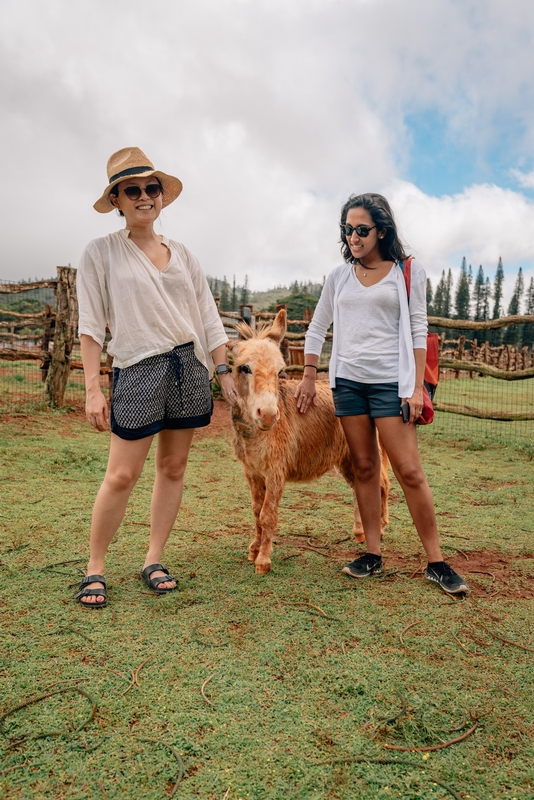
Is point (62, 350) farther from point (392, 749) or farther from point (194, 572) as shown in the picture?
point (392, 749)

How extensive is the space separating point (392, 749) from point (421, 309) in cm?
229

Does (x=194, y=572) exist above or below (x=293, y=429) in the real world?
below

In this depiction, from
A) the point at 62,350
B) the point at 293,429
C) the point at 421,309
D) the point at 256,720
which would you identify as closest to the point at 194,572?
the point at 293,429

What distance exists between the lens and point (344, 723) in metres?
2.11

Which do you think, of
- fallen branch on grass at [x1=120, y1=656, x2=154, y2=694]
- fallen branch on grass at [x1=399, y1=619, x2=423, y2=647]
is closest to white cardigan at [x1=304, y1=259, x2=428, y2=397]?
fallen branch on grass at [x1=399, y1=619, x2=423, y2=647]

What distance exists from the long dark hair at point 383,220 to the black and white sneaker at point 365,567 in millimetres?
1947

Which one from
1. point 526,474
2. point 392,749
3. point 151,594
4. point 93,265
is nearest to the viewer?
point 392,749

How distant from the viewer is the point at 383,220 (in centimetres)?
326

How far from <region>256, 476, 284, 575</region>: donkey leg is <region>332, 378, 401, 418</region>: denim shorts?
765 mm

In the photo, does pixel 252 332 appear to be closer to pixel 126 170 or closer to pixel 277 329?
pixel 277 329

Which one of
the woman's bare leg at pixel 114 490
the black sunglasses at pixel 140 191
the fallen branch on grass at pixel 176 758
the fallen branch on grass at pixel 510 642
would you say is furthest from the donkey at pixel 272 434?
the fallen branch on grass at pixel 176 758

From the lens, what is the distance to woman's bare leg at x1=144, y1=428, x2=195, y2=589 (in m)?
3.34

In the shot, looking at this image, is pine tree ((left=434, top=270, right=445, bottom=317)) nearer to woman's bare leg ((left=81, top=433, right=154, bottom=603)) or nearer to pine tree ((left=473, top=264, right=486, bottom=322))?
pine tree ((left=473, top=264, right=486, bottom=322))

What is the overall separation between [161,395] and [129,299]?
0.56 metres
